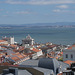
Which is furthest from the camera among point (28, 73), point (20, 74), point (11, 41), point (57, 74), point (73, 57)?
point (11, 41)

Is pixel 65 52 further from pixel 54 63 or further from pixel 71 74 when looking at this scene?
pixel 71 74

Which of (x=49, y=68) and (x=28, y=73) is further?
(x=49, y=68)

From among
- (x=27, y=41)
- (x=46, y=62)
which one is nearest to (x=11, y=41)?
(x=27, y=41)

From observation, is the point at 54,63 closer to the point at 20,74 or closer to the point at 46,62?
the point at 46,62

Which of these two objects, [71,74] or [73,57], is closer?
[71,74]

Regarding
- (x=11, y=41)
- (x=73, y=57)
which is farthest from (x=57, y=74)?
(x=11, y=41)

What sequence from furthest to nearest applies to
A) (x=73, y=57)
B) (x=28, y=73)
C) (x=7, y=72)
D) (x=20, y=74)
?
(x=73, y=57)
(x=28, y=73)
(x=20, y=74)
(x=7, y=72)

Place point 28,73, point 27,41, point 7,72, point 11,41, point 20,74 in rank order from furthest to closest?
1. point 11,41
2. point 27,41
3. point 28,73
4. point 20,74
5. point 7,72

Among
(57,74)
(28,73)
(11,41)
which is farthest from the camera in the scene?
(11,41)

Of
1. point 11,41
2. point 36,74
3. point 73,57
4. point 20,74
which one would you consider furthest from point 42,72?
point 11,41
